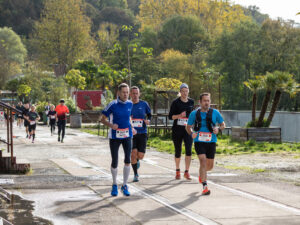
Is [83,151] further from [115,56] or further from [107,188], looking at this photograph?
[115,56]

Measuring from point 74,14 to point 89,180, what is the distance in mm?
78003

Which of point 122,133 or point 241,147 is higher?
point 122,133

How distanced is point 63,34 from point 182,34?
2207cm

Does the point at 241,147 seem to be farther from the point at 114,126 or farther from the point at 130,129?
the point at 114,126

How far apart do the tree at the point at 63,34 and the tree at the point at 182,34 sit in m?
15.6

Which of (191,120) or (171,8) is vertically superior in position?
(171,8)

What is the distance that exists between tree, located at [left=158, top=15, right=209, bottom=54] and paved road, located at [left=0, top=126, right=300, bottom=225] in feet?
194

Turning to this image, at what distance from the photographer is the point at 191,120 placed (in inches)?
359

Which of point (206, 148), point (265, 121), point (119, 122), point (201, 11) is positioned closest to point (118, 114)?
point (119, 122)

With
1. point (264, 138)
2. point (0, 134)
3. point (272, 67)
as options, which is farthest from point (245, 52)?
point (0, 134)

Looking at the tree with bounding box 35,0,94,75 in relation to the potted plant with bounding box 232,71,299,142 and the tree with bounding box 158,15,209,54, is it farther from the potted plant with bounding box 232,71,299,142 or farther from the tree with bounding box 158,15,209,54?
the potted plant with bounding box 232,71,299,142

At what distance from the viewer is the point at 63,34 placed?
85.6m

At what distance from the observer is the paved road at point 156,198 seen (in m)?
7.04

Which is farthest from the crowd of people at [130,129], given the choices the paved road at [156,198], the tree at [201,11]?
the tree at [201,11]
